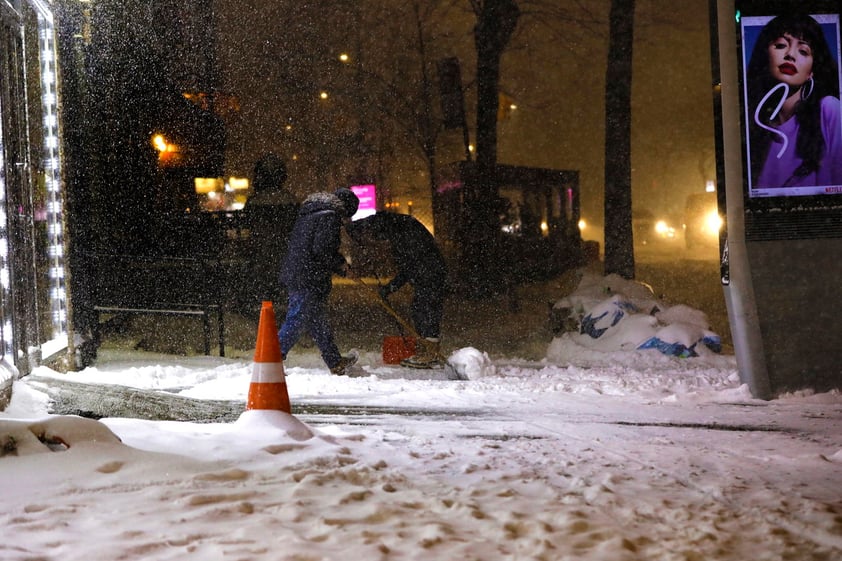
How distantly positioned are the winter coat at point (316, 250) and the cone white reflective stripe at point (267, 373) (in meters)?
3.18

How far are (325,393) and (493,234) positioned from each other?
44.9ft

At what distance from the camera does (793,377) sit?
7195 mm

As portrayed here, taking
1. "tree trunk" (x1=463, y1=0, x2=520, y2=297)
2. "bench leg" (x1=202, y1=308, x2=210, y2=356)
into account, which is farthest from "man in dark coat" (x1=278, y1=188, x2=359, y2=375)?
"tree trunk" (x1=463, y1=0, x2=520, y2=297)

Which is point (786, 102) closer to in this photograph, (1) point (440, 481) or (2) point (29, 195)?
(1) point (440, 481)

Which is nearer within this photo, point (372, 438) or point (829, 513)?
point (829, 513)


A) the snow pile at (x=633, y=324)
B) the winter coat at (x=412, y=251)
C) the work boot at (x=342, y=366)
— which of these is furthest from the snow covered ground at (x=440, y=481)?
the winter coat at (x=412, y=251)

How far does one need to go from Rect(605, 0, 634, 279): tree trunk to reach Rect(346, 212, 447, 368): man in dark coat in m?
7.21

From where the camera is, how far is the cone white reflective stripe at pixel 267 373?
547 cm

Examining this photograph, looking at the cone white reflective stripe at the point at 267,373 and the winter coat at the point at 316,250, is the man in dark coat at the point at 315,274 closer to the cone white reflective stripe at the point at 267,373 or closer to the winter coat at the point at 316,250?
the winter coat at the point at 316,250

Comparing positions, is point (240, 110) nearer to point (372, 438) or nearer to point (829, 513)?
point (372, 438)

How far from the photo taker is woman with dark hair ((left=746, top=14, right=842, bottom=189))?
7.20 m

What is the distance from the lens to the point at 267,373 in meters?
5.48

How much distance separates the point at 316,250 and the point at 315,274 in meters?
0.25

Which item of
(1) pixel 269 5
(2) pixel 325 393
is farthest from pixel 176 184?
(2) pixel 325 393
